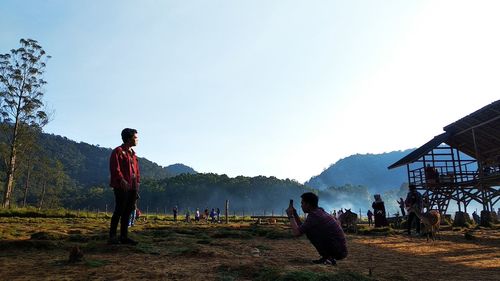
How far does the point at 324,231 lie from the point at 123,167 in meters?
3.29

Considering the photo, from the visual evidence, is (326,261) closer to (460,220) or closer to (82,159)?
(460,220)

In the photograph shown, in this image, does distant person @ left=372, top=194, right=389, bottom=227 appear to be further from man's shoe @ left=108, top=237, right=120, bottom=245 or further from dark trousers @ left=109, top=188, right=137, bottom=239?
man's shoe @ left=108, top=237, right=120, bottom=245

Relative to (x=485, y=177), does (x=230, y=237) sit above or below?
below

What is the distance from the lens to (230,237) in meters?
10.1

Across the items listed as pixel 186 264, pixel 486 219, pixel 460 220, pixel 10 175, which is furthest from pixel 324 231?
pixel 10 175

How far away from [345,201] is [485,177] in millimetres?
135617

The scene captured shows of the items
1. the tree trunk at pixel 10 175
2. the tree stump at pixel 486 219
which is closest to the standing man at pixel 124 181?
the tree stump at pixel 486 219

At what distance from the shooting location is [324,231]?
5238mm

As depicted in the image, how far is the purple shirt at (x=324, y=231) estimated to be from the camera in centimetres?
521

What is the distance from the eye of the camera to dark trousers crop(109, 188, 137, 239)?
5.95 metres

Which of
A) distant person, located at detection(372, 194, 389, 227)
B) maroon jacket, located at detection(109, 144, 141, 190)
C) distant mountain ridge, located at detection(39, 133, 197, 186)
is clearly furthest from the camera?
distant mountain ridge, located at detection(39, 133, 197, 186)

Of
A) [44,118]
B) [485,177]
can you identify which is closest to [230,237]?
[485,177]

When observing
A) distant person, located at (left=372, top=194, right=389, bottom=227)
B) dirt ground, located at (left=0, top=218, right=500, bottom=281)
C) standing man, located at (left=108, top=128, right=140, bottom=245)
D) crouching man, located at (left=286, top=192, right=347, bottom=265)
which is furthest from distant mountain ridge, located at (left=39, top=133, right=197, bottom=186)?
crouching man, located at (left=286, top=192, right=347, bottom=265)

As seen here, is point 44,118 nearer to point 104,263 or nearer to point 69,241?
point 69,241
